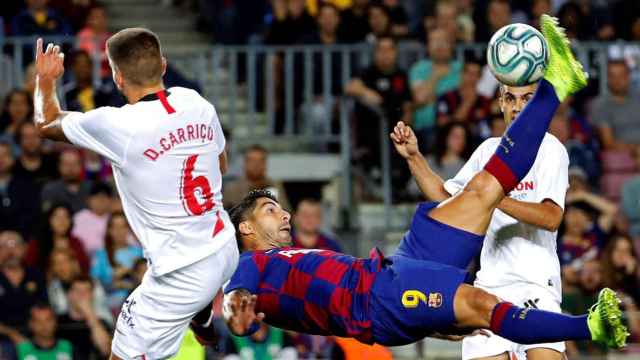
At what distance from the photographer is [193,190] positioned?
7.45m

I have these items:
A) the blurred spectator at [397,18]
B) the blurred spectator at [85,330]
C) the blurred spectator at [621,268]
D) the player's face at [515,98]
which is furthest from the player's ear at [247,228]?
the blurred spectator at [397,18]

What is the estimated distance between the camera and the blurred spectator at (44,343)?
38.0ft

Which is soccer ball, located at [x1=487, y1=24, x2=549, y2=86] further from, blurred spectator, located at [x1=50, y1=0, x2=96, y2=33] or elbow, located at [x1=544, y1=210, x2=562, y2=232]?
blurred spectator, located at [x1=50, y1=0, x2=96, y2=33]

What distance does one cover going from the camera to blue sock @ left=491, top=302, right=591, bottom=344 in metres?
7.19

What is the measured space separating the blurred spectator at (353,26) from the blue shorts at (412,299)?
7.44 m

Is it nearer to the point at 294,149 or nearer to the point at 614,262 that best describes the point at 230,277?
the point at 614,262

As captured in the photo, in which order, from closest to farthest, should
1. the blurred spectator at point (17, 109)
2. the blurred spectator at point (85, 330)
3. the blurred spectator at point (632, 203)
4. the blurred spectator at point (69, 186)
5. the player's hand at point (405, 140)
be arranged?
the player's hand at point (405, 140)
the blurred spectator at point (85, 330)
the blurred spectator at point (69, 186)
the blurred spectator at point (632, 203)
the blurred spectator at point (17, 109)

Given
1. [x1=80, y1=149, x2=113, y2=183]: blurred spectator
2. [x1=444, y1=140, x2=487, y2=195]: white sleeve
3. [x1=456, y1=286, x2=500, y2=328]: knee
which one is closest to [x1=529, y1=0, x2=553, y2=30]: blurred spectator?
[x1=80, y1=149, x2=113, y2=183]: blurred spectator

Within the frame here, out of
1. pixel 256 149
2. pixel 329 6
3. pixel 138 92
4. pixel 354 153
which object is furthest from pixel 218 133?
pixel 329 6

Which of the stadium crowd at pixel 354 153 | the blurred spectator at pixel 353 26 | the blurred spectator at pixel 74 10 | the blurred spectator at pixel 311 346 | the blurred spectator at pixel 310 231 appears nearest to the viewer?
the blurred spectator at pixel 311 346

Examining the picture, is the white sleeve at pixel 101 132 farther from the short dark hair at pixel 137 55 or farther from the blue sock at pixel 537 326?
the blue sock at pixel 537 326

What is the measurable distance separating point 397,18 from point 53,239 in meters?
4.38

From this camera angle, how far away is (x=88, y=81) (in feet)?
46.3

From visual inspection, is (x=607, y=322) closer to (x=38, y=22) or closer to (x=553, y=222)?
(x=553, y=222)
